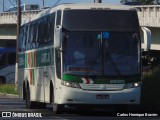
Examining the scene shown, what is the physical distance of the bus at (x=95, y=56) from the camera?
20.6 m

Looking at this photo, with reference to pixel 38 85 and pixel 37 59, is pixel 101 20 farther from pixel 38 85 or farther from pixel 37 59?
pixel 38 85

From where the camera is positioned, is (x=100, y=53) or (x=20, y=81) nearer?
(x=100, y=53)

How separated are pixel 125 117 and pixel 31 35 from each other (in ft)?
23.3

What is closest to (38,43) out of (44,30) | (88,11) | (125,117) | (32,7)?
(44,30)

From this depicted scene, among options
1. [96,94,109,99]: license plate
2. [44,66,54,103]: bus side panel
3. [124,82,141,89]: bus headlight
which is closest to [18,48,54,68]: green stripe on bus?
[44,66,54,103]: bus side panel

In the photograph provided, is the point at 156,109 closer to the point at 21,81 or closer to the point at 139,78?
the point at 139,78

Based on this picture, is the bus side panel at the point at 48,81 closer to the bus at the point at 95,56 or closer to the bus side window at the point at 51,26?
the bus at the point at 95,56

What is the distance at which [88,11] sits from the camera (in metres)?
21.5

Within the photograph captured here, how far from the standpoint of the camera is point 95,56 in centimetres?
2081

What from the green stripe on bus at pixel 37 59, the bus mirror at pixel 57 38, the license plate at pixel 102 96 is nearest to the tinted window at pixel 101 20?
the bus mirror at pixel 57 38

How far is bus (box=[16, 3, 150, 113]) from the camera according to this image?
2064cm

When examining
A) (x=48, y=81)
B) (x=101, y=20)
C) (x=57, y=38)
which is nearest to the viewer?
(x=57, y=38)

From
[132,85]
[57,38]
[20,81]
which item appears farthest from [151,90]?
[57,38]

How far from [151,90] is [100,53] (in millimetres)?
5756
